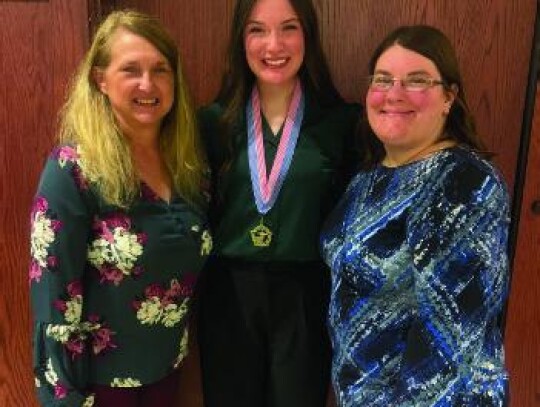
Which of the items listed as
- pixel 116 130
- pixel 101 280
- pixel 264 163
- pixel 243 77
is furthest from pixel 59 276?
pixel 243 77

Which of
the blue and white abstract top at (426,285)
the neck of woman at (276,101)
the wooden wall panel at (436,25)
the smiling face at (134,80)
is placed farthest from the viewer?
the wooden wall panel at (436,25)

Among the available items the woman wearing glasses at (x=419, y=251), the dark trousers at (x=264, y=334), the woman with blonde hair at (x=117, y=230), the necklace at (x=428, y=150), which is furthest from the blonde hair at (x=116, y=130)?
the necklace at (x=428, y=150)

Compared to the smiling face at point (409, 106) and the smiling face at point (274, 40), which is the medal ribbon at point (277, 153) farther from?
the smiling face at point (409, 106)

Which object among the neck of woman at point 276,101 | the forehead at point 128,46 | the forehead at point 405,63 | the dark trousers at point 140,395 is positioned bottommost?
the dark trousers at point 140,395

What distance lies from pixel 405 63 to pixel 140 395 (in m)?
1.04

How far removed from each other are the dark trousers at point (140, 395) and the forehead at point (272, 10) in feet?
3.19

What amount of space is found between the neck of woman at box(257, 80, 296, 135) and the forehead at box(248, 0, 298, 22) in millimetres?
184

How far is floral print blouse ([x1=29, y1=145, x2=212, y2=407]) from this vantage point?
1.36 m

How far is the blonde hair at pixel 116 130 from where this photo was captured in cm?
139

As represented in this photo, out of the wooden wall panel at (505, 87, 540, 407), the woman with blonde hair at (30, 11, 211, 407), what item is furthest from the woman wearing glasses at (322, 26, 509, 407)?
the wooden wall panel at (505, 87, 540, 407)

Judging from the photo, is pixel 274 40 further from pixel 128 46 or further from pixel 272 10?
pixel 128 46

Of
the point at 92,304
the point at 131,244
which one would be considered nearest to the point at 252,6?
the point at 131,244

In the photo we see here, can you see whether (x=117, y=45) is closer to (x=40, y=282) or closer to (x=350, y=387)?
(x=40, y=282)

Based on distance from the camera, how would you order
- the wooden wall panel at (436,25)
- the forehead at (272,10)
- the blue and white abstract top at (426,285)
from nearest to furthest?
1. the blue and white abstract top at (426,285)
2. the forehead at (272,10)
3. the wooden wall panel at (436,25)
